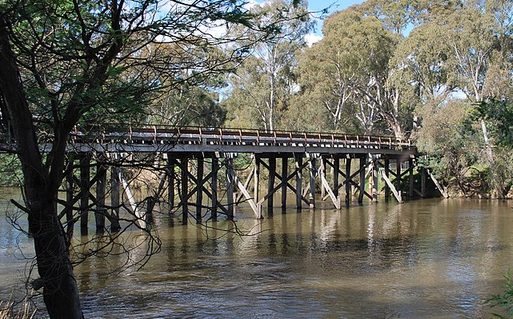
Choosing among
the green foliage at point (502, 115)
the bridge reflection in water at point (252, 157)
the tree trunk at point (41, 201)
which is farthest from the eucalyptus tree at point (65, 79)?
the bridge reflection in water at point (252, 157)

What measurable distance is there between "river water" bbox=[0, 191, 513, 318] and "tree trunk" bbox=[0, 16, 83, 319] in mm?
1204

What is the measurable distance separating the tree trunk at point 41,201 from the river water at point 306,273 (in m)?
1.20

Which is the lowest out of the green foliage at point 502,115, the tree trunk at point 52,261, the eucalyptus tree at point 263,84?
the tree trunk at point 52,261

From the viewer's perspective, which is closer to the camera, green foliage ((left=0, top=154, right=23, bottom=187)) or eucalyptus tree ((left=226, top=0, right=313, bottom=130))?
green foliage ((left=0, top=154, right=23, bottom=187))

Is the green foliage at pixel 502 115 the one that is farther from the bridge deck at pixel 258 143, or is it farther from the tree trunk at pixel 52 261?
the bridge deck at pixel 258 143

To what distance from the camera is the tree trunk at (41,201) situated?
174 inches

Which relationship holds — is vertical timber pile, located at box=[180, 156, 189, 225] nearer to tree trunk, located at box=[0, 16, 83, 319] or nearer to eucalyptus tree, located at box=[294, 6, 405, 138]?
tree trunk, located at box=[0, 16, 83, 319]

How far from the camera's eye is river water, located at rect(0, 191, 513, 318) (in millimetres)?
9492

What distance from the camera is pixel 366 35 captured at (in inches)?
1465

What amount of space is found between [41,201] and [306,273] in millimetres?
8371

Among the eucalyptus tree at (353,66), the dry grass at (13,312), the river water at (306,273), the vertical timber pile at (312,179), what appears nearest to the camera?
the dry grass at (13,312)

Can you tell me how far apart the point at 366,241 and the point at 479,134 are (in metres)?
16.4

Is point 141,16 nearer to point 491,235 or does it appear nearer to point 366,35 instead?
point 491,235

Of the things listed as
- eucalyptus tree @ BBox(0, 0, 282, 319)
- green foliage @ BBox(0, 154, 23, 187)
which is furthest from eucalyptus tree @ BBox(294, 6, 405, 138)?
eucalyptus tree @ BBox(0, 0, 282, 319)
